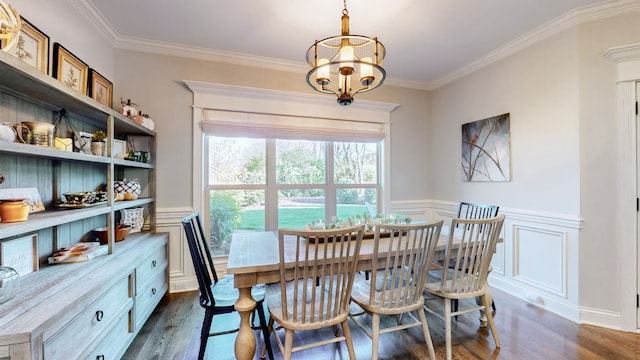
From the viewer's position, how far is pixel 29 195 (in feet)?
5.23

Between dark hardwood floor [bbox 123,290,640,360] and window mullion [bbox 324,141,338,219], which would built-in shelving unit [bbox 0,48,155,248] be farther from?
window mullion [bbox 324,141,338,219]

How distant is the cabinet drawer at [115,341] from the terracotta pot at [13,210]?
77 cm

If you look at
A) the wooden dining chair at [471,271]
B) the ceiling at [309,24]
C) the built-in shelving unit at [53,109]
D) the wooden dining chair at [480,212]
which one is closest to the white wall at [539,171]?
the ceiling at [309,24]

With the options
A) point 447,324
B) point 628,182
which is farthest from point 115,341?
point 628,182

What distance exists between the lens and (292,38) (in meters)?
2.72

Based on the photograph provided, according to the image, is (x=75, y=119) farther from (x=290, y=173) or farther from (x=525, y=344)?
(x=525, y=344)

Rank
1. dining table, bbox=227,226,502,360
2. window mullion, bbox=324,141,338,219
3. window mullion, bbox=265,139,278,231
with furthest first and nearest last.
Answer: window mullion, bbox=324,141,338,219 → window mullion, bbox=265,139,278,231 → dining table, bbox=227,226,502,360

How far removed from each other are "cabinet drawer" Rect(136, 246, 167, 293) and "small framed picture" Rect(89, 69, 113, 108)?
1.47 metres

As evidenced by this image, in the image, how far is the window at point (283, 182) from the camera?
321 centimetres

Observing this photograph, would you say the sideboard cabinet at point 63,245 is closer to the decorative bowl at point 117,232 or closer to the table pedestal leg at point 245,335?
the decorative bowl at point 117,232

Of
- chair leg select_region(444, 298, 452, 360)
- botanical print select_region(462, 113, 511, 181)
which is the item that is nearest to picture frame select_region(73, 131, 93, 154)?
chair leg select_region(444, 298, 452, 360)

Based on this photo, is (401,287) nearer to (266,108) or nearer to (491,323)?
(491,323)

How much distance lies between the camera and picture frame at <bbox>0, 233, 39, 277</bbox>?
132 cm

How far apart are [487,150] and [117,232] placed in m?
3.91
